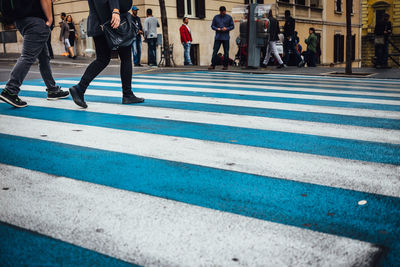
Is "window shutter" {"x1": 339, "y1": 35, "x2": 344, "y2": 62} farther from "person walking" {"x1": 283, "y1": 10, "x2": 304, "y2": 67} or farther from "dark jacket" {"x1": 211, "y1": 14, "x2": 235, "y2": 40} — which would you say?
"dark jacket" {"x1": 211, "y1": 14, "x2": 235, "y2": 40}

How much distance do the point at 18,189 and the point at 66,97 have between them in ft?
12.7

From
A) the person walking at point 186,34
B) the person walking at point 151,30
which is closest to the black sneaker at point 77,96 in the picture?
the person walking at point 151,30

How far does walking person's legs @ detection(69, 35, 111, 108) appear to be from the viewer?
5.04 metres

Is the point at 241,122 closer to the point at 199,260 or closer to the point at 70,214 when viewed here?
the point at 70,214

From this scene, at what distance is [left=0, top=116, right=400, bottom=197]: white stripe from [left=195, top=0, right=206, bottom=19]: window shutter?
19.8m

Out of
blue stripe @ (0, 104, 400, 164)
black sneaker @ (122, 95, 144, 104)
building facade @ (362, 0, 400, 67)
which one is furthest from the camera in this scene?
building facade @ (362, 0, 400, 67)

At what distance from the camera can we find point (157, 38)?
693 inches

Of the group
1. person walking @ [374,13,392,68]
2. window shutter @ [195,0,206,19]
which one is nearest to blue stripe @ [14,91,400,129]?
person walking @ [374,13,392,68]

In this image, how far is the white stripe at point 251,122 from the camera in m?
3.77

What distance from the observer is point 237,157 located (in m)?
3.06

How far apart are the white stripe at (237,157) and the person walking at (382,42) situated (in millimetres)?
11737

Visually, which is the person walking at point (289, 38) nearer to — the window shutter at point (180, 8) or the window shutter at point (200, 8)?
the window shutter at point (180, 8)

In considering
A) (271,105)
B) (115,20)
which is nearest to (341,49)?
(271,105)

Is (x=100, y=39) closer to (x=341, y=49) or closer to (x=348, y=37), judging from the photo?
(x=348, y=37)
